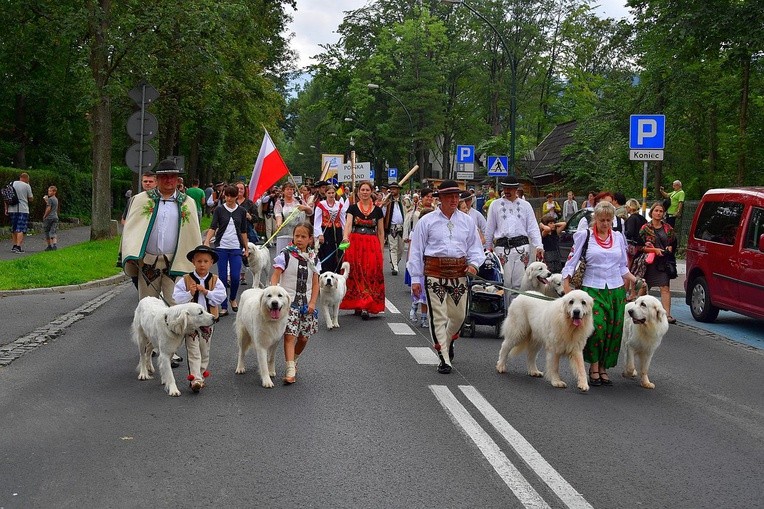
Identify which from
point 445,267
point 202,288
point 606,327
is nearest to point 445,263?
point 445,267

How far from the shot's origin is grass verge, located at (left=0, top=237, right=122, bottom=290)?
1723 cm

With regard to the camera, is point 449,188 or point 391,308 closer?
point 449,188

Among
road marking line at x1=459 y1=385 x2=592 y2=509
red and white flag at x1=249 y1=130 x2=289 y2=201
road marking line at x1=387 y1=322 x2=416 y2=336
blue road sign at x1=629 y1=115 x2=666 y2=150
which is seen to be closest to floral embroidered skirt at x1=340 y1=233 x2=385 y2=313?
A: road marking line at x1=387 y1=322 x2=416 y2=336

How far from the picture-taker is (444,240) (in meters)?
9.39

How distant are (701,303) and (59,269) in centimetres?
1212

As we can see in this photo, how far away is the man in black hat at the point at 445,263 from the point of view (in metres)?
9.37

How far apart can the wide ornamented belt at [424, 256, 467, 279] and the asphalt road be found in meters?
0.98

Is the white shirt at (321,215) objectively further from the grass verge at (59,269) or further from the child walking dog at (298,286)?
the grass verge at (59,269)

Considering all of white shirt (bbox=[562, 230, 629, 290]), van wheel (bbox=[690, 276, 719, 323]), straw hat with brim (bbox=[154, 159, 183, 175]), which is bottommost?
van wheel (bbox=[690, 276, 719, 323])

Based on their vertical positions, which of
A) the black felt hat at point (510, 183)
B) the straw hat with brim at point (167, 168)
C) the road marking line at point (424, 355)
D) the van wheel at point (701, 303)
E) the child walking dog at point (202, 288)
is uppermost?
the black felt hat at point (510, 183)

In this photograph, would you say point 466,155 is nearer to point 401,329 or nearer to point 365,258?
point 365,258

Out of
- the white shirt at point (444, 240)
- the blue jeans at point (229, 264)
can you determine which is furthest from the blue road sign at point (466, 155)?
the white shirt at point (444, 240)

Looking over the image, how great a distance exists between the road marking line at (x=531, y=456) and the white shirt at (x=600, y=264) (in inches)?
65.3

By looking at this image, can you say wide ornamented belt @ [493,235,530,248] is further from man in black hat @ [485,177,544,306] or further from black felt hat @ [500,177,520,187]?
black felt hat @ [500,177,520,187]
